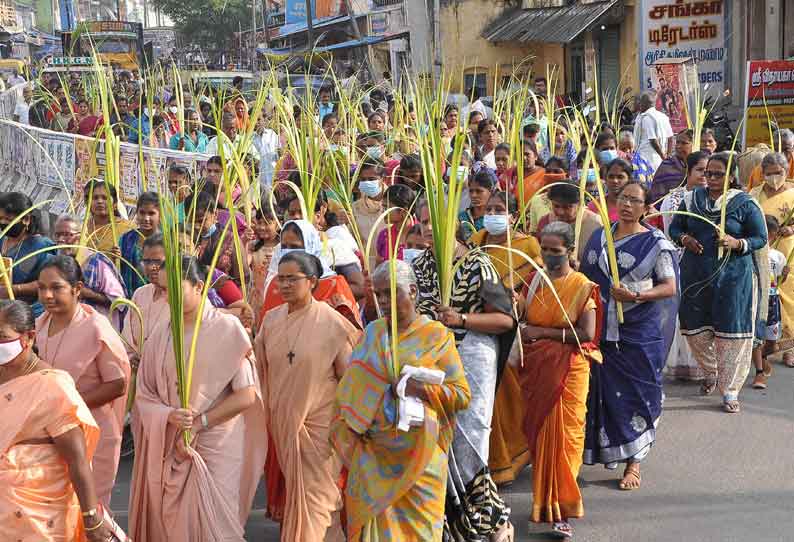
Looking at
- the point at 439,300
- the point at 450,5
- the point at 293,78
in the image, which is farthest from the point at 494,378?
the point at 450,5

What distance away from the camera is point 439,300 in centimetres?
497

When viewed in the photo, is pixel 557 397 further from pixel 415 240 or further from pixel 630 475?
pixel 415 240

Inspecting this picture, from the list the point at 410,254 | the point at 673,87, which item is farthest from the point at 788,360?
the point at 673,87

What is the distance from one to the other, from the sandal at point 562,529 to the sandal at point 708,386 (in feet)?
9.04

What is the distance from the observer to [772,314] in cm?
806

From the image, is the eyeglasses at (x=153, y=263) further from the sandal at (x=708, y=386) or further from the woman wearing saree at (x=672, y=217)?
the sandal at (x=708, y=386)

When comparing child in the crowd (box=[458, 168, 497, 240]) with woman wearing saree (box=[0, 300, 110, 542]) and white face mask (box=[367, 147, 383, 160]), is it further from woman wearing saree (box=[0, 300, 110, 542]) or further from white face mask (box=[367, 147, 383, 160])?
woman wearing saree (box=[0, 300, 110, 542])

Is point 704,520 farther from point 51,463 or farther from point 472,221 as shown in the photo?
point 51,463

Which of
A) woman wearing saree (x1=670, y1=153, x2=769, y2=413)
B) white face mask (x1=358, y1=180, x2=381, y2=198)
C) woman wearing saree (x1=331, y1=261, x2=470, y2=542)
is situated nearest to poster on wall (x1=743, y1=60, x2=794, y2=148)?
woman wearing saree (x1=670, y1=153, x2=769, y2=413)

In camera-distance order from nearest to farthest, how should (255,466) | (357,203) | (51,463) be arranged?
(51,463)
(255,466)
(357,203)

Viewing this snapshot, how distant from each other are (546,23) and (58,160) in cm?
1599

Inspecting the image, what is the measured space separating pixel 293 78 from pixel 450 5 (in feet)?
20.1

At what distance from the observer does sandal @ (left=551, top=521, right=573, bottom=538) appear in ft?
17.0

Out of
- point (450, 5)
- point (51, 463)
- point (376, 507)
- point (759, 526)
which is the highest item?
point (450, 5)
